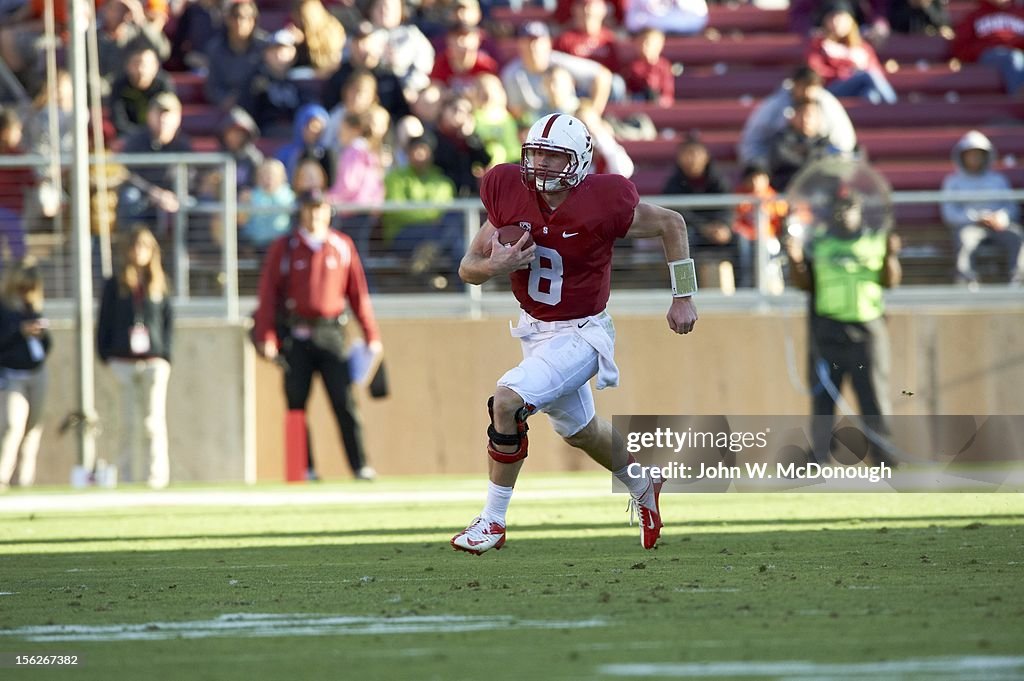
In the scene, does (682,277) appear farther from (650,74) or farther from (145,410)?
(650,74)

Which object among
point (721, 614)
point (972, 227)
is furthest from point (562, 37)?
point (721, 614)

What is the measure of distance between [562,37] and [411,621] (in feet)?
43.4

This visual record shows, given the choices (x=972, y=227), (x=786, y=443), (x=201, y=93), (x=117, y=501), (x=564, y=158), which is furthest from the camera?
(x=201, y=93)

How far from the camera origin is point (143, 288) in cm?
1402

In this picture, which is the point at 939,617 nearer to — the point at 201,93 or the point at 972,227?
the point at 972,227

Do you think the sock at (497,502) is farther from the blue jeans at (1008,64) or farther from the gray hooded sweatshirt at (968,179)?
the blue jeans at (1008,64)

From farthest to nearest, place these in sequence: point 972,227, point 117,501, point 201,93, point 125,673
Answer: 1. point 201,93
2. point 972,227
3. point 117,501
4. point 125,673

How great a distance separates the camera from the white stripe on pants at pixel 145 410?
46.5 ft

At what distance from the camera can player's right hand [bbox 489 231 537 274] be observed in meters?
7.75

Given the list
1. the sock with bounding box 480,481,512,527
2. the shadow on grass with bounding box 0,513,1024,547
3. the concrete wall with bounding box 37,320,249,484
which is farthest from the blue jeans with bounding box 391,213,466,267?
the sock with bounding box 480,481,512,527

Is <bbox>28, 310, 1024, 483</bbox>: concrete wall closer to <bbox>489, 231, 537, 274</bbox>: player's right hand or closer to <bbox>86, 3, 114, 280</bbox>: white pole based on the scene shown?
<bbox>86, 3, 114, 280</bbox>: white pole

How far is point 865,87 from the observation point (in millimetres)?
18359

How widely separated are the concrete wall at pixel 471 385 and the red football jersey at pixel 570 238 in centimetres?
691

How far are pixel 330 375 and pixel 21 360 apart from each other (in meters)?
2.57
